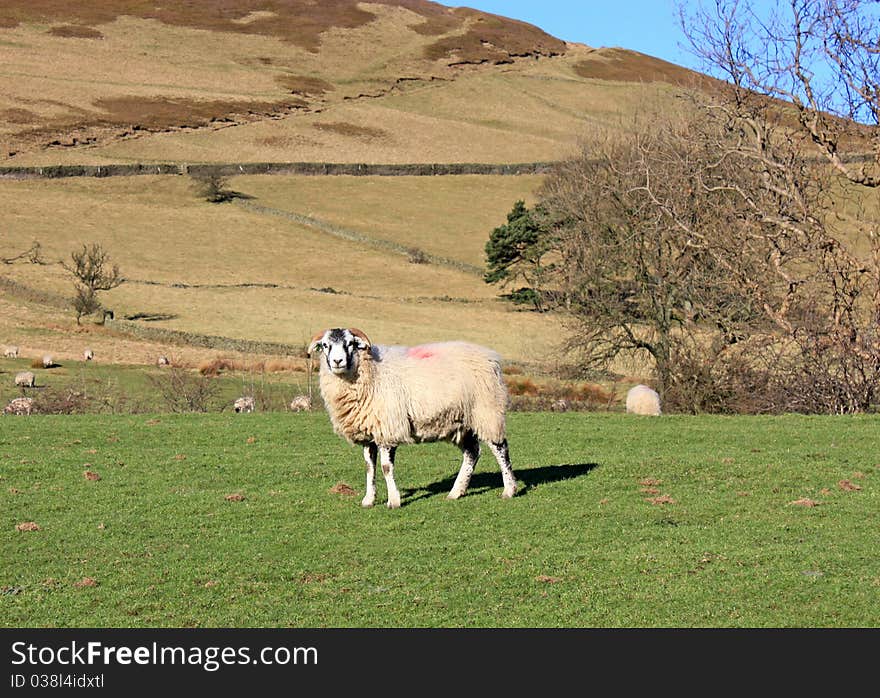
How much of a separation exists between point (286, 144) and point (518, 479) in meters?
95.6

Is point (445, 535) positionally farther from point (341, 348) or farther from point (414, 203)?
point (414, 203)

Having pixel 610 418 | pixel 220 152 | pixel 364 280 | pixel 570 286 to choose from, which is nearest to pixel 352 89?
pixel 220 152

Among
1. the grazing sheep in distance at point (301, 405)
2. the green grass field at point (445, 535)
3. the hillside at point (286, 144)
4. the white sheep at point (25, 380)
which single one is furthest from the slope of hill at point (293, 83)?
the green grass field at point (445, 535)

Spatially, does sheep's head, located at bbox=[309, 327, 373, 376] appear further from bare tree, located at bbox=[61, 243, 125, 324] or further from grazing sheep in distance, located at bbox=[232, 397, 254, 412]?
bare tree, located at bbox=[61, 243, 125, 324]

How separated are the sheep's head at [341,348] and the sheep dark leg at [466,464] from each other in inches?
70.8

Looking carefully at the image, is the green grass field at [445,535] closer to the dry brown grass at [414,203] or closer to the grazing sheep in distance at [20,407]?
the grazing sheep in distance at [20,407]

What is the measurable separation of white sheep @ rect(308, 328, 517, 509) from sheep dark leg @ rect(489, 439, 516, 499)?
13mm

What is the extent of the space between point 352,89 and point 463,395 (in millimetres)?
126898

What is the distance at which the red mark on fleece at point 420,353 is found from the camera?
14805 mm

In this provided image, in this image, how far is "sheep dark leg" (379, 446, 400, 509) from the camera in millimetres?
14016

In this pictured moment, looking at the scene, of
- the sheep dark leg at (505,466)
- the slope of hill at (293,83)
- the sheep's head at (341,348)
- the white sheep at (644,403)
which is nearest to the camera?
the sheep's head at (341,348)

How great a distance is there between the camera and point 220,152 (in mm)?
102188

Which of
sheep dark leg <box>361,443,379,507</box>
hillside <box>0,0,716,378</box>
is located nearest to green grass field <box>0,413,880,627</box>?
sheep dark leg <box>361,443,379,507</box>
